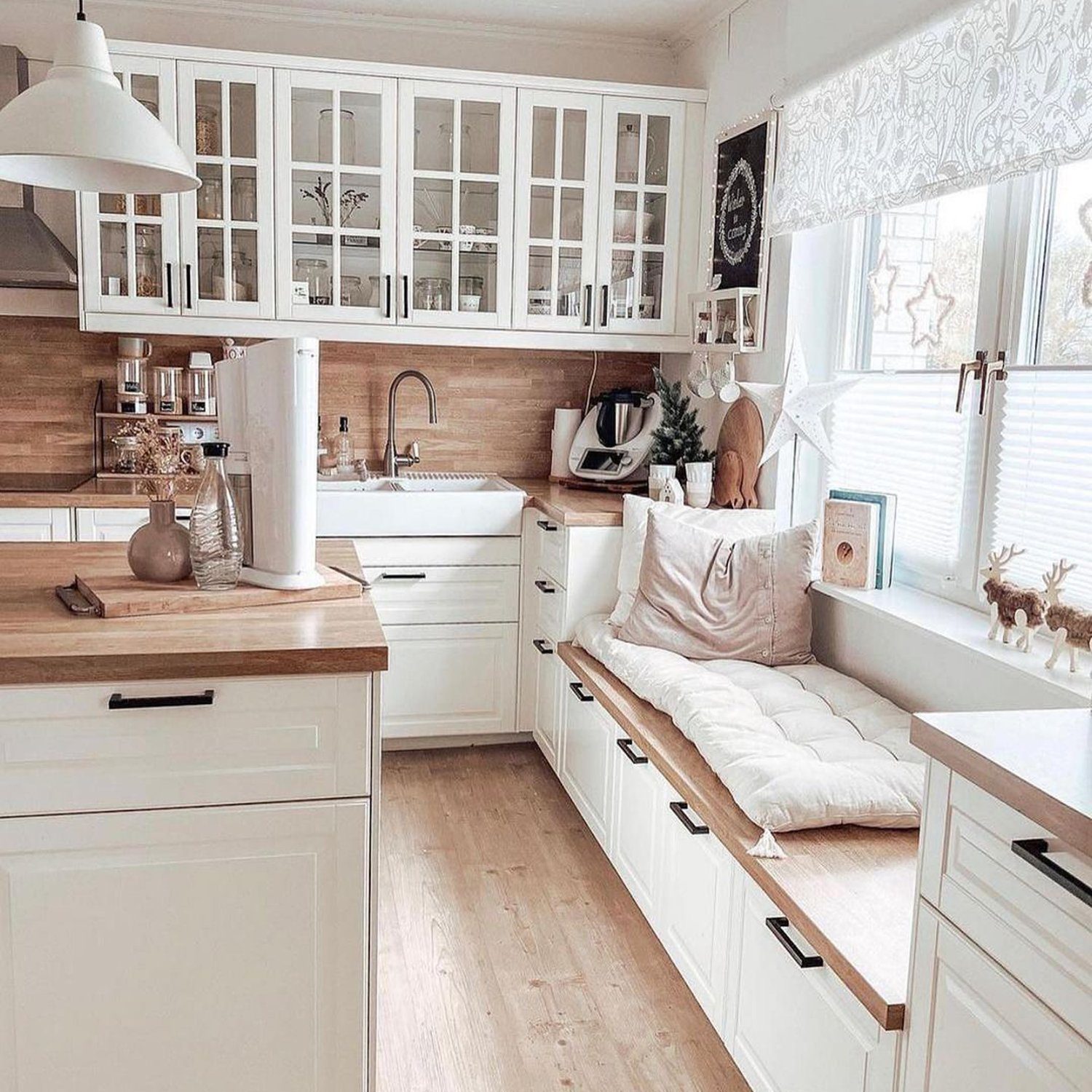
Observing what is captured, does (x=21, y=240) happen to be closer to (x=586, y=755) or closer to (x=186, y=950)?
(x=586, y=755)

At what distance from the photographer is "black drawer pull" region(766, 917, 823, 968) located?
5.82ft

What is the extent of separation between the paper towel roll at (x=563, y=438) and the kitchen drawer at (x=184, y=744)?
2635mm

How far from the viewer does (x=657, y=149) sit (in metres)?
4.05

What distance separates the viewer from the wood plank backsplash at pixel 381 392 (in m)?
4.07

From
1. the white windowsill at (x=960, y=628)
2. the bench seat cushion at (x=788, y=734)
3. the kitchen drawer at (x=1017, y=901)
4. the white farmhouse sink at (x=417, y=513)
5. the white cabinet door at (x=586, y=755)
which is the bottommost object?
the white cabinet door at (x=586, y=755)

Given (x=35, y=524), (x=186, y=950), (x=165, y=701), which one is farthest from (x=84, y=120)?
(x=35, y=524)

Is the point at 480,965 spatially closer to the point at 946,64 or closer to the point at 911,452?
the point at 911,452

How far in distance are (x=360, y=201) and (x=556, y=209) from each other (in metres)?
0.68

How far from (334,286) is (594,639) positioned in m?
1.56

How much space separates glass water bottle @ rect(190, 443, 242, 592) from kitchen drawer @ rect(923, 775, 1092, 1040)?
1252mm

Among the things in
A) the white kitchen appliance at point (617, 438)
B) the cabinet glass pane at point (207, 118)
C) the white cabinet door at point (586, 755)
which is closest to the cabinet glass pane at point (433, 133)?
the cabinet glass pane at point (207, 118)

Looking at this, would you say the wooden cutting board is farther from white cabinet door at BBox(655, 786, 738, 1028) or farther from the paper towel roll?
the paper towel roll

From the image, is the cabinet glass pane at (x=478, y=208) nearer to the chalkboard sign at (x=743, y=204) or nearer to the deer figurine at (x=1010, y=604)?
the chalkboard sign at (x=743, y=204)

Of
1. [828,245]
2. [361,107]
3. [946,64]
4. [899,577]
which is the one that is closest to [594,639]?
[899,577]
